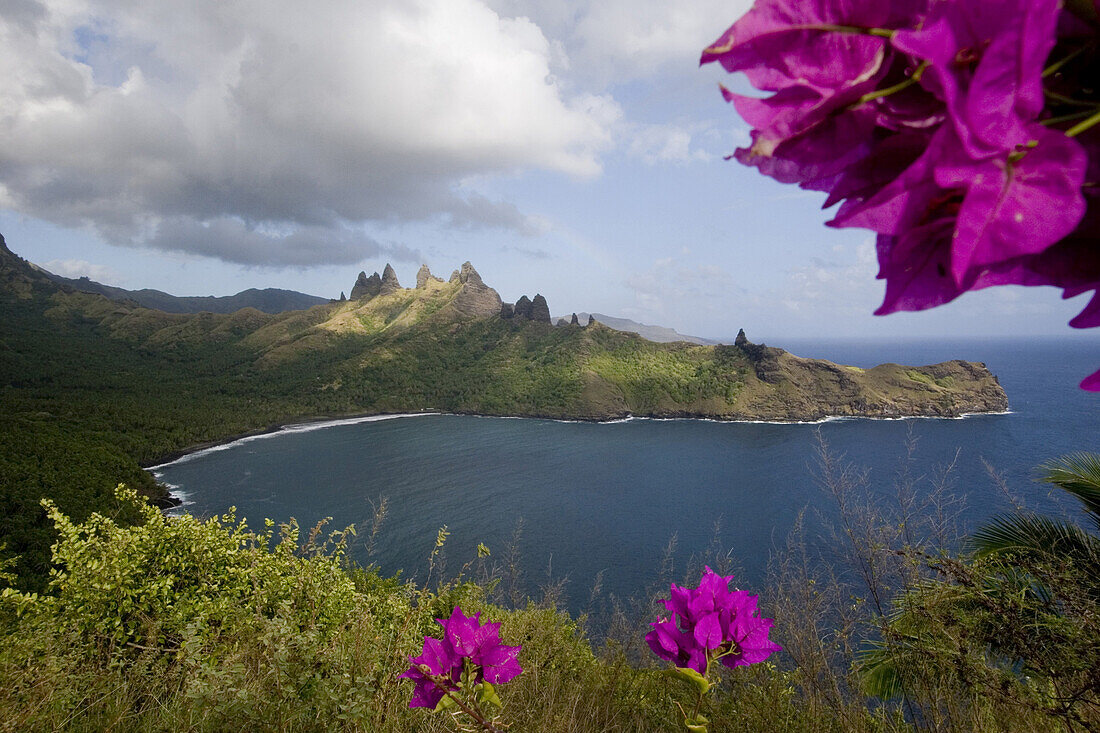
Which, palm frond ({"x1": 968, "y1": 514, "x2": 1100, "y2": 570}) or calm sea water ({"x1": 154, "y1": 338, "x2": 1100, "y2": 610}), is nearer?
palm frond ({"x1": 968, "y1": 514, "x2": 1100, "y2": 570})

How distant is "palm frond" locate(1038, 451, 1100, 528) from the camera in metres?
4.50

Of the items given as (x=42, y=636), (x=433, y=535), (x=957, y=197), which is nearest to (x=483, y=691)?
(x=957, y=197)

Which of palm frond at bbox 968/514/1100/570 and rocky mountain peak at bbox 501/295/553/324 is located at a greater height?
rocky mountain peak at bbox 501/295/553/324

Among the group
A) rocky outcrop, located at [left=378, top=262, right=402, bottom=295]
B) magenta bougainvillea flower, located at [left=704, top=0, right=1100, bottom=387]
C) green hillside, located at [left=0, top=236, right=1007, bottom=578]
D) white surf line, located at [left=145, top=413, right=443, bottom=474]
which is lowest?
white surf line, located at [left=145, top=413, right=443, bottom=474]

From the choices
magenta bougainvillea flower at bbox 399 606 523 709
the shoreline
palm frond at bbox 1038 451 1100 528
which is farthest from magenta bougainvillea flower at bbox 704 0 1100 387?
the shoreline

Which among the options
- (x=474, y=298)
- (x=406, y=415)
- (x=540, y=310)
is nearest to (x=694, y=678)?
(x=406, y=415)

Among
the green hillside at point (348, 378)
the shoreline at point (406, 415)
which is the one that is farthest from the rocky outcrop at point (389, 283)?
the shoreline at point (406, 415)

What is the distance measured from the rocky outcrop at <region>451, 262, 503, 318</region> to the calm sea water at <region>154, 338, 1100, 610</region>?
48396mm

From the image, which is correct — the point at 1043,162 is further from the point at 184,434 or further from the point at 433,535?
the point at 184,434

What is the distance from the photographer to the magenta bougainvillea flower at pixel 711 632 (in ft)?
4.50

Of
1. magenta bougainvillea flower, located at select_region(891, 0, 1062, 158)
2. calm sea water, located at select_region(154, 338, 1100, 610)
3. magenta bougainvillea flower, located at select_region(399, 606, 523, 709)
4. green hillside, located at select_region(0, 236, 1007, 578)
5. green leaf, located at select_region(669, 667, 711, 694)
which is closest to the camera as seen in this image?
magenta bougainvillea flower, located at select_region(891, 0, 1062, 158)

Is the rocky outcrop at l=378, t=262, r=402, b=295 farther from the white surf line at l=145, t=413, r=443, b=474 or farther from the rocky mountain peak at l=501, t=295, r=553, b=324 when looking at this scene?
the white surf line at l=145, t=413, r=443, b=474

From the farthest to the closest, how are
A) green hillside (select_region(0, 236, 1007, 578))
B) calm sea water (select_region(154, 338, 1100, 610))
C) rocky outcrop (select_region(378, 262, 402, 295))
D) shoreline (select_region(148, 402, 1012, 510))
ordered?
rocky outcrop (select_region(378, 262, 402, 295)) < shoreline (select_region(148, 402, 1012, 510)) < green hillside (select_region(0, 236, 1007, 578)) < calm sea water (select_region(154, 338, 1100, 610))

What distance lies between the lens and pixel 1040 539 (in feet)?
15.2
